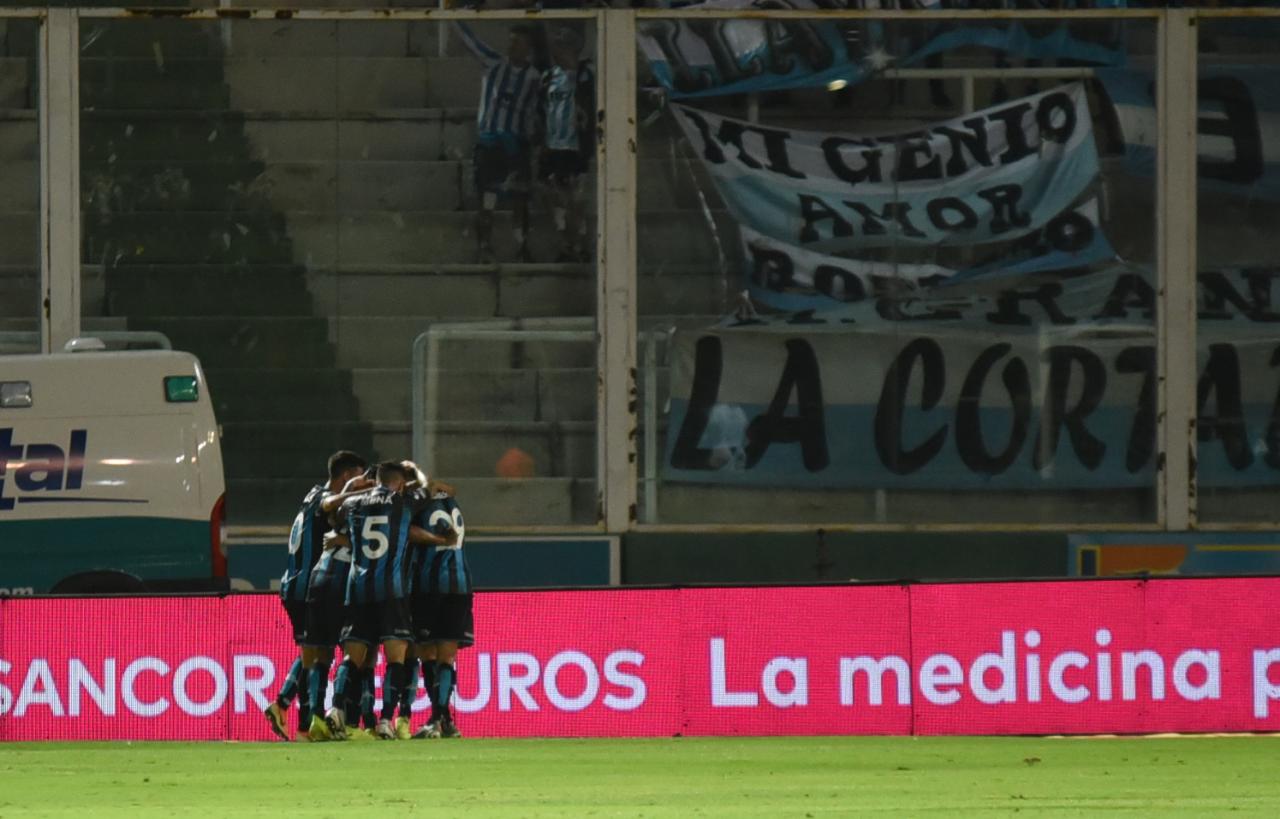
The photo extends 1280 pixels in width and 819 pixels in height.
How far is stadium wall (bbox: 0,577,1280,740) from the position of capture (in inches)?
547

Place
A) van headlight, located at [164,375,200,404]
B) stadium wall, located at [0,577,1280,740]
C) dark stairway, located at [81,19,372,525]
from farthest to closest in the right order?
dark stairway, located at [81,19,372,525], van headlight, located at [164,375,200,404], stadium wall, located at [0,577,1280,740]

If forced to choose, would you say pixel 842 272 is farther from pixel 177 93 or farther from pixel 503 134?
pixel 177 93

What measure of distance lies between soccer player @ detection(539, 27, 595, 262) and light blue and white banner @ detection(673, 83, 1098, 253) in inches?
33.5

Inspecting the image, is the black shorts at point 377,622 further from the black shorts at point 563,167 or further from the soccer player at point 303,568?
the black shorts at point 563,167

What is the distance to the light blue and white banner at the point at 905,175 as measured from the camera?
19.6 metres

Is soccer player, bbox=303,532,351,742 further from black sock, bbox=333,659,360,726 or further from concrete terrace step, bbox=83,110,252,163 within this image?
concrete terrace step, bbox=83,110,252,163

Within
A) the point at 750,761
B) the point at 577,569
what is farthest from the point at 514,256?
the point at 750,761

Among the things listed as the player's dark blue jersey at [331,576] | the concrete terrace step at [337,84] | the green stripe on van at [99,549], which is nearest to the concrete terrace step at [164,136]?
the concrete terrace step at [337,84]

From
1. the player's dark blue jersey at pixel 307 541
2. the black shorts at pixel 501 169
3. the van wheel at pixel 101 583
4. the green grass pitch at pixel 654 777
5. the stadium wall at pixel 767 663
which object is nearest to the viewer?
the green grass pitch at pixel 654 777

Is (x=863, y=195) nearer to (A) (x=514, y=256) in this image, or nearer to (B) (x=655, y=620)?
(A) (x=514, y=256)

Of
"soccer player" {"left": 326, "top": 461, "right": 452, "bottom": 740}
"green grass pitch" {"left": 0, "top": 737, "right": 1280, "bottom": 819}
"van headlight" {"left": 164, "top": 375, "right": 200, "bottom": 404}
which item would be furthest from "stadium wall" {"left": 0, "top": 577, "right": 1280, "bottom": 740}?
"van headlight" {"left": 164, "top": 375, "right": 200, "bottom": 404}

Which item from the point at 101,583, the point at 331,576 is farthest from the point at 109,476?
the point at 331,576

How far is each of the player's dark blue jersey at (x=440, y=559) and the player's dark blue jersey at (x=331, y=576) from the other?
40 centimetres

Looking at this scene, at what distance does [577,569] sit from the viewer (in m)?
19.4
